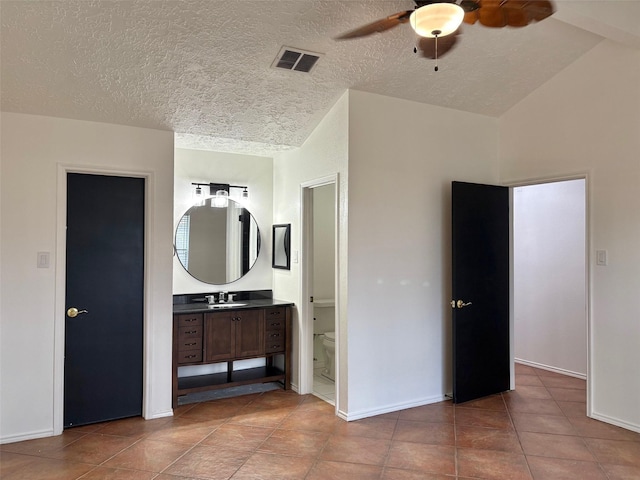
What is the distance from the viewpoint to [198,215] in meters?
4.72

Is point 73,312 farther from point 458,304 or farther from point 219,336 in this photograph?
point 458,304

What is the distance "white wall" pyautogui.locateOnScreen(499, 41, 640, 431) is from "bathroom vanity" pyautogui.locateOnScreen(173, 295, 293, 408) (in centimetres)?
274

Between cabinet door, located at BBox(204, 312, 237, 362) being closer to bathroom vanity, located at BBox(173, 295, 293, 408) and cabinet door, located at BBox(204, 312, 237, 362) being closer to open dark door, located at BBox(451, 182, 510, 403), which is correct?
bathroom vanity, located at BBox(173, 295, 293, 408)

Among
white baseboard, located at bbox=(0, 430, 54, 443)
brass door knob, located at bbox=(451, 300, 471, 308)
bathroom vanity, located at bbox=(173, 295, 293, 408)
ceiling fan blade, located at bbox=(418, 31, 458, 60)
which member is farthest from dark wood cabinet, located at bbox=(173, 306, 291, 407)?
ceiling fan blade, located at bbox=(418, 31, 458, 60)

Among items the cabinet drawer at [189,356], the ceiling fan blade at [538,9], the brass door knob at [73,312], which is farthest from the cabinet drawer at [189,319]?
the ceiling fan blade at [538,9]

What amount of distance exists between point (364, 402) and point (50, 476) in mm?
2230

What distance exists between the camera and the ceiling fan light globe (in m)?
2.16

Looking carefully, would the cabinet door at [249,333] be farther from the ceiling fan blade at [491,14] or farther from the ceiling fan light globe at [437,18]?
the ceiling fan blade at [491,14]

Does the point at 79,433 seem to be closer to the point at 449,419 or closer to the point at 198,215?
the point at 198,215

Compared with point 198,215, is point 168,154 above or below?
above

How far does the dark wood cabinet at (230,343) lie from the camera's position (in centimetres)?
403

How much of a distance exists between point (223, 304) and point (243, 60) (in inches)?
92.6

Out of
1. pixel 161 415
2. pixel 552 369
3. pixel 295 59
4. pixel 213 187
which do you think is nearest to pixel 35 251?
pixel 161 415

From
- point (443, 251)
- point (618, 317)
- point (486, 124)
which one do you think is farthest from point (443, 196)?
point (618, 317)
